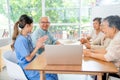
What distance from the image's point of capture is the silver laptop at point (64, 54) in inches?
66.5

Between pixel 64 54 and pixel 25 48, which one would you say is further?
pixel 25 48

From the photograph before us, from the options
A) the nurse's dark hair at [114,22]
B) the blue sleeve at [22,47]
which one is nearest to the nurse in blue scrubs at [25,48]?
the blue sleeve at [22,47]

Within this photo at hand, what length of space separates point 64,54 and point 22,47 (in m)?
0.55

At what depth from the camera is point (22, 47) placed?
2.01 m

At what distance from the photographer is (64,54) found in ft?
5.58

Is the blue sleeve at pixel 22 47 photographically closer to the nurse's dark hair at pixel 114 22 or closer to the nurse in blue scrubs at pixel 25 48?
the nurse in blue scrubs at pixel 25 48

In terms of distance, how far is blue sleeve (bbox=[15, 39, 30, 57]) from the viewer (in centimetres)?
201

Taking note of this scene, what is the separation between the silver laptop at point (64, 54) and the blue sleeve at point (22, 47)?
1.17ft

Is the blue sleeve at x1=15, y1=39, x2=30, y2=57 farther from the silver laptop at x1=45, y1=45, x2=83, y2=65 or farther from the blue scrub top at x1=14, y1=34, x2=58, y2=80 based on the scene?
the silver laptop at x1=45, y1=45, x2=83, y2=65

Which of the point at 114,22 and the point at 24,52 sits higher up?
the point at 114,22

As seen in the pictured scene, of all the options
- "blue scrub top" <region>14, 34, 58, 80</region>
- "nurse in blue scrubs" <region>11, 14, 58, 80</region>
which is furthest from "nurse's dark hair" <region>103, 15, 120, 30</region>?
"blue scrub top" <region>14, 34, 58, 80</region>

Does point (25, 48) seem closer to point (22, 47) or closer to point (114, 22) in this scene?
point (22, 47)

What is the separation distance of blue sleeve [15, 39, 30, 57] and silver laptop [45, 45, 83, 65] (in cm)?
36

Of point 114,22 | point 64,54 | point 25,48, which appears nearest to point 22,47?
point 25,48
